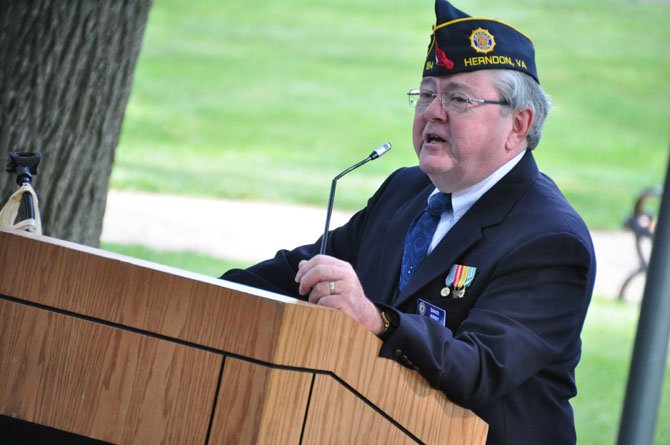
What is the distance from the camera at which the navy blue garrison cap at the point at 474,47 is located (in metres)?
3.19

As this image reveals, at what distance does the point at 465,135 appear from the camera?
3193 millimetres

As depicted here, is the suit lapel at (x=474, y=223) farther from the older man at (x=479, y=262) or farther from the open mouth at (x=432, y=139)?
the open mouth at (x=432, y=139)

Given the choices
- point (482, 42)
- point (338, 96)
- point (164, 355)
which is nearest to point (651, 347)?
point (482, 42)

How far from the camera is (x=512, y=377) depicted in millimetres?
2758

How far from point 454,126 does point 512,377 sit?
0.76 metres

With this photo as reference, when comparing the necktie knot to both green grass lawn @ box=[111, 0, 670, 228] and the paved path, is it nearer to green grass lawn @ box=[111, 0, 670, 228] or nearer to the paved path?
the paved path

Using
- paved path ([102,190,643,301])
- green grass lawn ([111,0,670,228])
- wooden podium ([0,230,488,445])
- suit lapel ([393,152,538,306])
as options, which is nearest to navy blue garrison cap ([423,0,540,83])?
suit lapel ([393,152,538,306])

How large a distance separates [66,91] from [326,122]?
55.9 feet

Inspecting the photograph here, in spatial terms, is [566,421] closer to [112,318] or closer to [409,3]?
[112,318]

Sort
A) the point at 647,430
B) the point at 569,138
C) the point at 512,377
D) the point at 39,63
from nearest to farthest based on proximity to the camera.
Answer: the point at 512,377
the point at 647,430
the point at 39,63
the point at 569,138

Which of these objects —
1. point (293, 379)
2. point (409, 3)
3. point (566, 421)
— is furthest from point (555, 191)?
point (409, 3)

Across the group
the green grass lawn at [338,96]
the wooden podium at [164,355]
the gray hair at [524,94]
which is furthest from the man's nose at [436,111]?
the green grass lawn at [338,96]

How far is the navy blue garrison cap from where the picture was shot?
3.19m

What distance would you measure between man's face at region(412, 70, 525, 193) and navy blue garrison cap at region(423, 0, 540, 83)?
33mm
